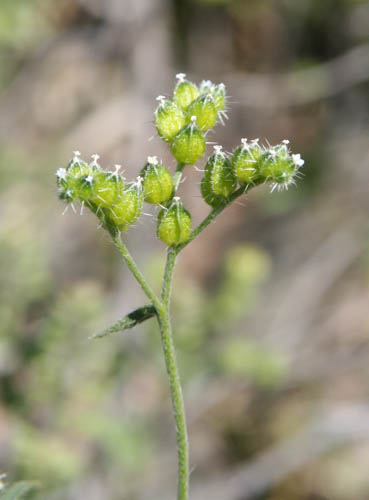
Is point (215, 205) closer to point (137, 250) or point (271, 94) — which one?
point (137, 250)

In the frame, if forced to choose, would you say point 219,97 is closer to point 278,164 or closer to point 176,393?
point 278,164

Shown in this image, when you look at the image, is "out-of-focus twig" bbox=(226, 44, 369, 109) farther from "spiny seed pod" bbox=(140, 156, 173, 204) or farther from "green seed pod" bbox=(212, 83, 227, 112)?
"spiny seed pod" bbox=(140, 156, 173, 204)

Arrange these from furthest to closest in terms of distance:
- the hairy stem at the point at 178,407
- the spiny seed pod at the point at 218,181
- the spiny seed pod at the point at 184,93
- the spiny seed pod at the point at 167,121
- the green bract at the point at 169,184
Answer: the spiny seed pod at the point at 184,93 < the spiny seed pod at the point at 167,121 < the spiny seed pod at the point at 218,181 < the green bract at the point at 169,184 < the hairy stem at the point at 178,407

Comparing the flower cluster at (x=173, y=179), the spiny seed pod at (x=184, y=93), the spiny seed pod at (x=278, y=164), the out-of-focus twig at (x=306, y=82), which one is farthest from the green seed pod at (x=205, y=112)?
the out-of-focus twig at (x=306, y=82)

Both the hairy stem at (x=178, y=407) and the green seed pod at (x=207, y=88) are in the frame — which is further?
the green seed pod at (x=207, y=88)

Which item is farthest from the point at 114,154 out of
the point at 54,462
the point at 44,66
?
the point at 54,462

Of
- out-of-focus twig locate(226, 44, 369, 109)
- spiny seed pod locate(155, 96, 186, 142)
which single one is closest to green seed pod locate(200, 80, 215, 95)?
spiny seed pod locate(155, 96, 186, 142)

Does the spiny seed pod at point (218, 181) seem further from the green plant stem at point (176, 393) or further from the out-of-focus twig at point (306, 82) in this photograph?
the out-of-focus twig at point (306, 82)

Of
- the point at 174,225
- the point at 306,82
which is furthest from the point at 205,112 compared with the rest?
the point at 306,82

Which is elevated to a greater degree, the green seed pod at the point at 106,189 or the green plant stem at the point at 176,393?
the green seed pod at the point at 106,189
